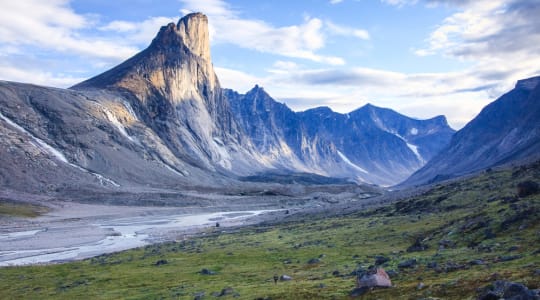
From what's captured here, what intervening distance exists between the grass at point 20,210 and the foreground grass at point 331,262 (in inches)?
3085

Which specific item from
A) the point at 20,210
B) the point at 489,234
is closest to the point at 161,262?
the point at 489,234

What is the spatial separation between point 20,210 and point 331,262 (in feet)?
416

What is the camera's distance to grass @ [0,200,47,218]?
140 m

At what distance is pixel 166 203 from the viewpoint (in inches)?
7554

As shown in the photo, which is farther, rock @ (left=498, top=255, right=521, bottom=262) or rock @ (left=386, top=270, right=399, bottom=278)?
rock @ (left=386, top=270, right=399, bottom=278)

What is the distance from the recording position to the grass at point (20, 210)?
140 meters

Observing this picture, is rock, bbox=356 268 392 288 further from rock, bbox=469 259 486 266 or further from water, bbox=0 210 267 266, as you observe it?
water, bbox=0 210 267 266

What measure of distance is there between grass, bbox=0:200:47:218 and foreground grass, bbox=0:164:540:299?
78359 millimetres

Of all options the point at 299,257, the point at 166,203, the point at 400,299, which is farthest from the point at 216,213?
the point at 400,299

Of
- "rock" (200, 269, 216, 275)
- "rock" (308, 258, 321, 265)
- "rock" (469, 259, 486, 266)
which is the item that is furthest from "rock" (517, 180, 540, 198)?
"rock" (200, 269, 216, 275)

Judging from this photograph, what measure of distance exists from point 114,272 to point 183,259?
9.96 m

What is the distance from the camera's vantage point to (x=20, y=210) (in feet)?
482

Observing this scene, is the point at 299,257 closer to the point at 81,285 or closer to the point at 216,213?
the point at 81,285

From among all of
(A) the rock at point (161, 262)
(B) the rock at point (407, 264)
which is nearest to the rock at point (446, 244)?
(B) the rock at point (407, 264)
